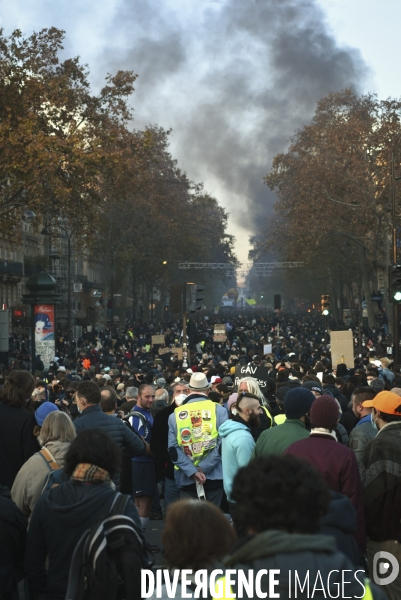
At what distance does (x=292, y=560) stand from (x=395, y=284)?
17.5 m

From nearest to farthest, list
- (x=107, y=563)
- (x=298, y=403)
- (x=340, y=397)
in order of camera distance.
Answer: (x=107, y=563)
(x=298, y=403)
(x=340, y=397)

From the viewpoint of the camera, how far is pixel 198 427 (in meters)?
8.62

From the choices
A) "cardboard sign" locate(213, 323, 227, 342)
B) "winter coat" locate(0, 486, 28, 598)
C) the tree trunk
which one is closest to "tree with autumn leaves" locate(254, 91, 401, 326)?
the tree trunk

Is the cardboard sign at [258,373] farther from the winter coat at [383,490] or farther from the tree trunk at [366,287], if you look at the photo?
the tree trunk at [366,287]

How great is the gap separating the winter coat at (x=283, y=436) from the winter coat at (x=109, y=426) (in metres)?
1.26

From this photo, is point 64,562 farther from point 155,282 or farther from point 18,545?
point 155,282

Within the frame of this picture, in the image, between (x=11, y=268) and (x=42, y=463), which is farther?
(x=11, y=268)

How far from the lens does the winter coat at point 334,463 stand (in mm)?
5602

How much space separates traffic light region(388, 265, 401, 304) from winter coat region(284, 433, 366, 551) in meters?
14.3

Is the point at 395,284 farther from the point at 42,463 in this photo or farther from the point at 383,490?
the point at 42,463

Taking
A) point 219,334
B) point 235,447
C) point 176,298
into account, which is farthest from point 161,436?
point 219,334

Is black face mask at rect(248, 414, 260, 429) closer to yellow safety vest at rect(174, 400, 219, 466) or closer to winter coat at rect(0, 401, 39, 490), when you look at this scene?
yellow safety vest at rect(174, 400, 219, 466)

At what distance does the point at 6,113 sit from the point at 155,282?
57.2 metres

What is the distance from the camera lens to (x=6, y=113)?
3000cm
